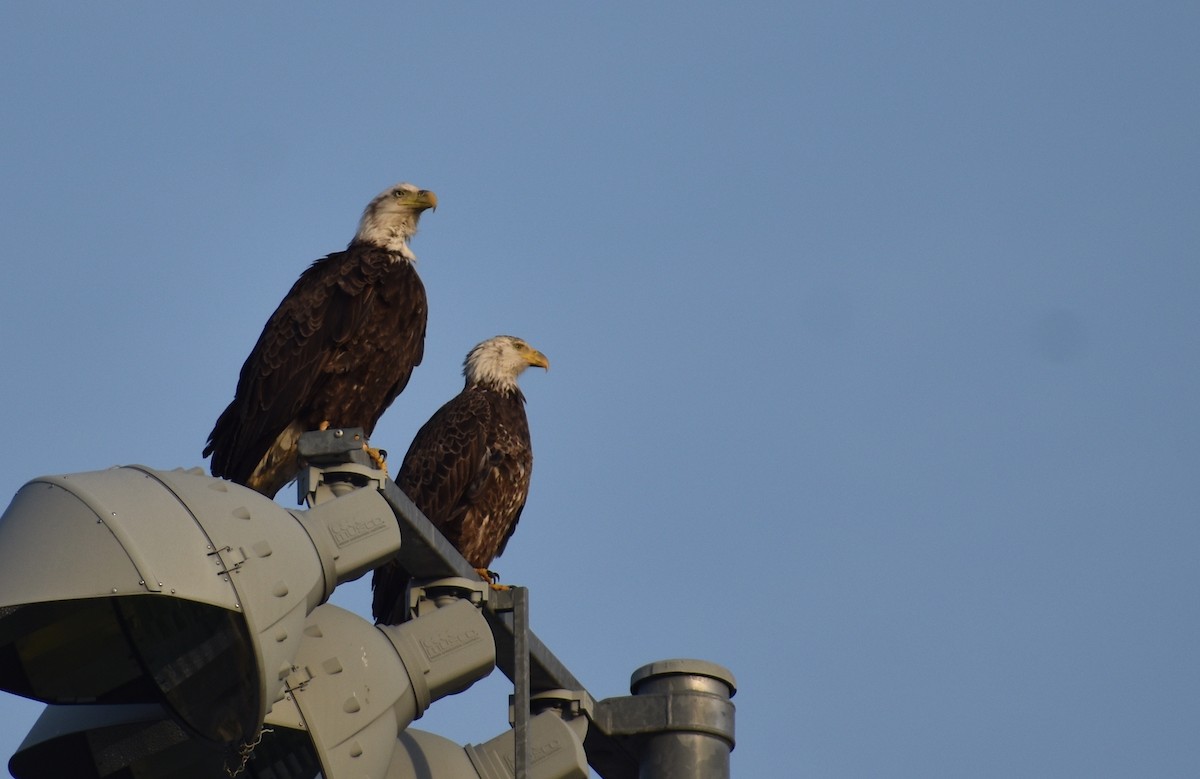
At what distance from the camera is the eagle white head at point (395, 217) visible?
8.52m

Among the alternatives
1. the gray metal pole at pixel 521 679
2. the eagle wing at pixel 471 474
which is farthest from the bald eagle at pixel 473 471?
the gray metal pole at pixel 521 679

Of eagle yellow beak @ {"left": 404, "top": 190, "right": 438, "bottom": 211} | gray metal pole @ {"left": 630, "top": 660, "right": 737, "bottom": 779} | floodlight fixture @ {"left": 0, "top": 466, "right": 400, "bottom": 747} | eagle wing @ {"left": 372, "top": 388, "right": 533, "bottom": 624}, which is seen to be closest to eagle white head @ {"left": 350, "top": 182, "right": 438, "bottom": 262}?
eagle yellow beak @ {"left": 404, "top": 190, "right": 438, "bottom": 211}

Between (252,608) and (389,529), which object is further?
(389,529)

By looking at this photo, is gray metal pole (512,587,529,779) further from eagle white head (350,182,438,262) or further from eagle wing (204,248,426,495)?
eagle white head (350,182,438,262)

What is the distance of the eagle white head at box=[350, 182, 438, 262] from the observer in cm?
852

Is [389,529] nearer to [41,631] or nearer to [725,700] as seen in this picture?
[41,631]

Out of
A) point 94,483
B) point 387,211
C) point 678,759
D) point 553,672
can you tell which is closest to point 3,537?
point 94,483

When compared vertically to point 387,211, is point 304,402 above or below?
below

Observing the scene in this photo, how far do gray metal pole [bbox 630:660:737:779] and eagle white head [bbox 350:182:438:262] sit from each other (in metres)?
4.28

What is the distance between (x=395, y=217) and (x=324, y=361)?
1.28 meters

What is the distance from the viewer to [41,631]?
3.07m

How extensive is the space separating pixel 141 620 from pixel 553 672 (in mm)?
1433

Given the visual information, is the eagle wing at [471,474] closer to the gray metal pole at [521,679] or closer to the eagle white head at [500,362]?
the eagle white head at [500,362]

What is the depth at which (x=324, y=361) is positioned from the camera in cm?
769
